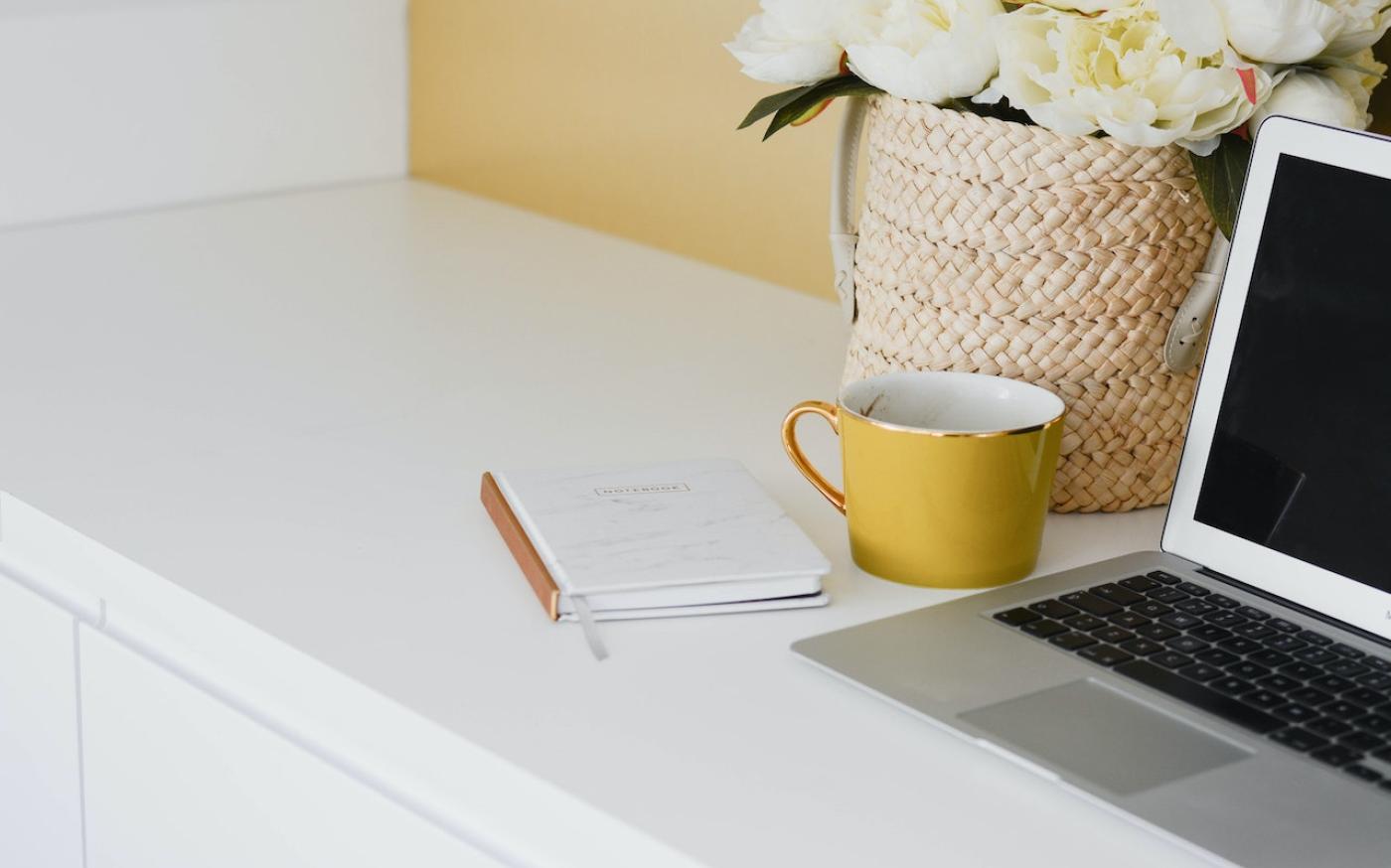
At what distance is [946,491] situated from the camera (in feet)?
2.52

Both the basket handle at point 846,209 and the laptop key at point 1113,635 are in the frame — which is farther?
the basket handle at point 846,209

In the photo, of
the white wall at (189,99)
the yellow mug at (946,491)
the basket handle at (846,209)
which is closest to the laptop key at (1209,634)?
the yellow mug at (946,491)

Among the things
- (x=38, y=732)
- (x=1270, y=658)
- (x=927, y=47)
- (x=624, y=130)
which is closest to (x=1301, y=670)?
(x=1270, y=658)

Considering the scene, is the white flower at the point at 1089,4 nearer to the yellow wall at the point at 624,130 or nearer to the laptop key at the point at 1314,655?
the laptop key at the point at 1314,655

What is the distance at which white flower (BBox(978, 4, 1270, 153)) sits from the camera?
0.76 meters

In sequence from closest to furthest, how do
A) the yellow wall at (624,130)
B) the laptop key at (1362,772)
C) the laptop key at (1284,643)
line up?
the laptop key at (1362,772) < the laptop key at (1284,643) < the yellow wall at (624,130)

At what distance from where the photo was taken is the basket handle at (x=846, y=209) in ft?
3.17

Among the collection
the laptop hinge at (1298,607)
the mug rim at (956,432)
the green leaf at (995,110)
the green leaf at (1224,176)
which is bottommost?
the laptop hinge at (1298,607)

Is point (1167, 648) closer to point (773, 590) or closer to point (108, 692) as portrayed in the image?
point (773, 590)

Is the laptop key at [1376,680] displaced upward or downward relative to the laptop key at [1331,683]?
upward

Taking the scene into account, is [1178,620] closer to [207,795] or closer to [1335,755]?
[1335,755]

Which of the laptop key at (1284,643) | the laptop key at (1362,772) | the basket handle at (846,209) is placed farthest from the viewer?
the basket handle at (846,209)

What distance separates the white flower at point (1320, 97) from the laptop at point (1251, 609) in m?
0.04

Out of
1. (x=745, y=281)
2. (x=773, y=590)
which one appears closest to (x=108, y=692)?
(x=773, y=590)
